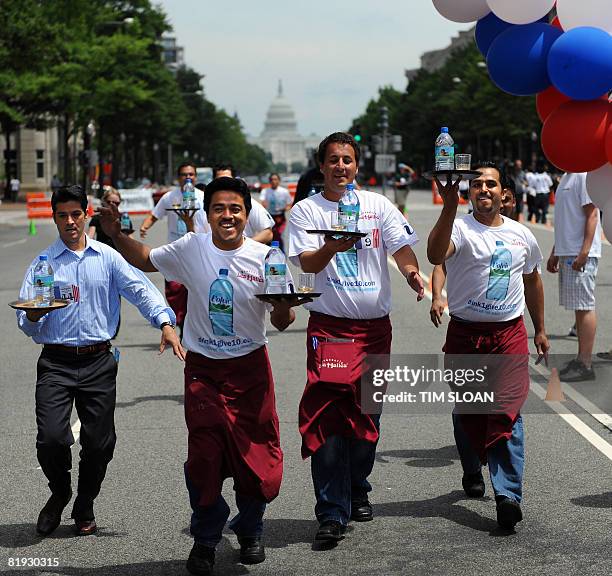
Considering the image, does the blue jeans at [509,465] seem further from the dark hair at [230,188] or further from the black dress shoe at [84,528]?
the black dress shoe at [84,528]

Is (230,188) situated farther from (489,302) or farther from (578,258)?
(578,258)

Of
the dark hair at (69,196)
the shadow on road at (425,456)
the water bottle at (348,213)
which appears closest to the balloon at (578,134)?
the water bottle at (348,213)

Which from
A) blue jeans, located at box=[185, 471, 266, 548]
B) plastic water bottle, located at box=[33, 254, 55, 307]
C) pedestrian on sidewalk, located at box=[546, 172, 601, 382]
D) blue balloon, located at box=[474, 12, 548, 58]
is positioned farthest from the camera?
pedestrian on sidewalk, located at box=[546, 172, 601, 382]

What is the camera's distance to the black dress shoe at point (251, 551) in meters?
6.30

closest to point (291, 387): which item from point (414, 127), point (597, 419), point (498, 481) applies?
point (597, 419)

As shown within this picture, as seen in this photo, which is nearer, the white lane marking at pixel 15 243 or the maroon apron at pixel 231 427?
the maroon apron at pixel 231 427

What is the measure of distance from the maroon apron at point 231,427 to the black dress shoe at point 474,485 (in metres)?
1.58

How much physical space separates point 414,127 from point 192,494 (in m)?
139

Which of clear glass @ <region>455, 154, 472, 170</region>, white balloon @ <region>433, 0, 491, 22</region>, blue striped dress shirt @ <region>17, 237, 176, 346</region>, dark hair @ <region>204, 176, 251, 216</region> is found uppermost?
white balloon @ <region>433, 0, 491, 22</region>

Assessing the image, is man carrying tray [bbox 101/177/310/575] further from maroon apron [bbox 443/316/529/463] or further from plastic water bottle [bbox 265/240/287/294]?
maroon apron [bbox 443/316/529/463]

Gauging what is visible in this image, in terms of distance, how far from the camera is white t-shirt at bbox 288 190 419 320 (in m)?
6.88

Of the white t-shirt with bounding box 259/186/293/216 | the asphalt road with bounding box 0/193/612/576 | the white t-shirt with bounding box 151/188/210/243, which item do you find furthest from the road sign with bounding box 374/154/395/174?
A: the asphalt road with bounding box 0/193/612/576

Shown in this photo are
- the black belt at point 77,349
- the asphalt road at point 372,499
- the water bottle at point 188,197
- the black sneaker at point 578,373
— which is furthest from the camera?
the black sneaker at point 578,373

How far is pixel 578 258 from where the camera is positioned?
11.8 meters
